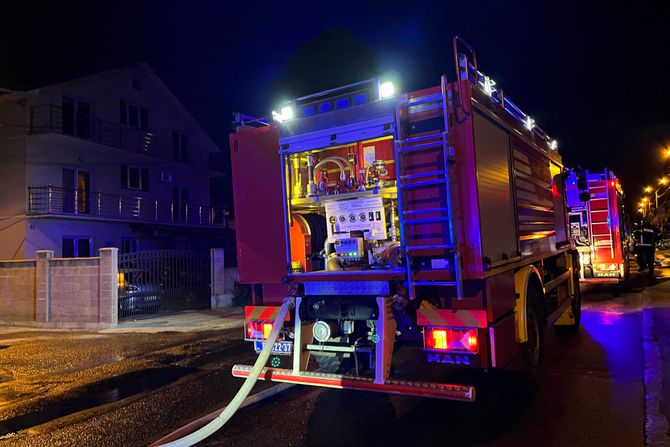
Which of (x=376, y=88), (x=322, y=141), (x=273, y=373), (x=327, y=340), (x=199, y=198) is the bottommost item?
(x=273, y=373)

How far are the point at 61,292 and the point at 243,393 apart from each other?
11047 mm

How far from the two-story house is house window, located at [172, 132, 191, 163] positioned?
58mm

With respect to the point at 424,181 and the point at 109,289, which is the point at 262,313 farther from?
the point at 109,289

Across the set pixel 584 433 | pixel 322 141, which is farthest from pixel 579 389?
pixel 322 141

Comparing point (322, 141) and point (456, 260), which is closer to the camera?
point (456, 260)

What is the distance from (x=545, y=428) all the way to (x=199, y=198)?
88.3ft

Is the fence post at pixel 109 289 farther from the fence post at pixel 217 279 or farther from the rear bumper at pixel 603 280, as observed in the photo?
the rear bumper at pixel 603 280

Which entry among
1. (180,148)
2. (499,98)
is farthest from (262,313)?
(180,148)

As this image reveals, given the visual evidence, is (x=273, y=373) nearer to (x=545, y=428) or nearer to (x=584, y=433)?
(x=545, y=428)

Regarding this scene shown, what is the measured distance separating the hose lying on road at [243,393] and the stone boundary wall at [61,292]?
921 centimetres

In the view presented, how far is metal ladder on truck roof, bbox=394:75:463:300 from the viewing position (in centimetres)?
424

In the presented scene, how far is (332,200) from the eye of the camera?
5.40 metres

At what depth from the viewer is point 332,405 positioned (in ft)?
17.3

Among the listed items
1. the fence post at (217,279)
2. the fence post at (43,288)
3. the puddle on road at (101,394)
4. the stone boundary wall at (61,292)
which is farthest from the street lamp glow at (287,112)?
the fence post at (43,288)
